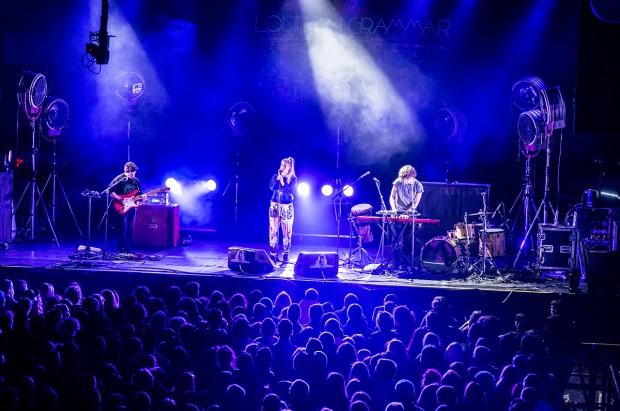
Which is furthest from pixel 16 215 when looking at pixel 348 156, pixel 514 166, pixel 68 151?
pixel 514 166

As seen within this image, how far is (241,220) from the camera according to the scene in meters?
16.0

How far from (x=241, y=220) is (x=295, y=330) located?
26.0 ft

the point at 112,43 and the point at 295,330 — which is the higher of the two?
the point at 112,43

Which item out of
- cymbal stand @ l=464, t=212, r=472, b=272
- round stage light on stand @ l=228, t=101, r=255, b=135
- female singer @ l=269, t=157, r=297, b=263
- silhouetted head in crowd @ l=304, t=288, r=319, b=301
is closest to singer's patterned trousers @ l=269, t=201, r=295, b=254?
female singer @ l=269, t=157, r=297, b=263

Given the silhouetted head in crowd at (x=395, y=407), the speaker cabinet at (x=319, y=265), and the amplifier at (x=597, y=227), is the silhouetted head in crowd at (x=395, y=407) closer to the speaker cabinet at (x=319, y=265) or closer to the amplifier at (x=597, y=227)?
the speaker cabinet at (x=319, y=265)

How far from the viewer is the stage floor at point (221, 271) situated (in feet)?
35.9

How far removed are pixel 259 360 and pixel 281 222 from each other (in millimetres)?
5726

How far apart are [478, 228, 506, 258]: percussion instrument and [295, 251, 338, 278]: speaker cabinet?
10.1 feet

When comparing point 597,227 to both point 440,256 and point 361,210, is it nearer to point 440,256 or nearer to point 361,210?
point 440,256

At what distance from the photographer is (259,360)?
703cm

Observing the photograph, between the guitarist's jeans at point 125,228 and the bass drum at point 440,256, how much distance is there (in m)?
5.77

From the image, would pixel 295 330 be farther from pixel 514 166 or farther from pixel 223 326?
pixel 514 166

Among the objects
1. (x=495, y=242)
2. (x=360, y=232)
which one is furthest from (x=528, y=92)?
(x=360, y=232)

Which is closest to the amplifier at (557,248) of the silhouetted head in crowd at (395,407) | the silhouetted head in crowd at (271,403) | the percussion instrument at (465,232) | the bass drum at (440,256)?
the percussion instrument at (465,232)
